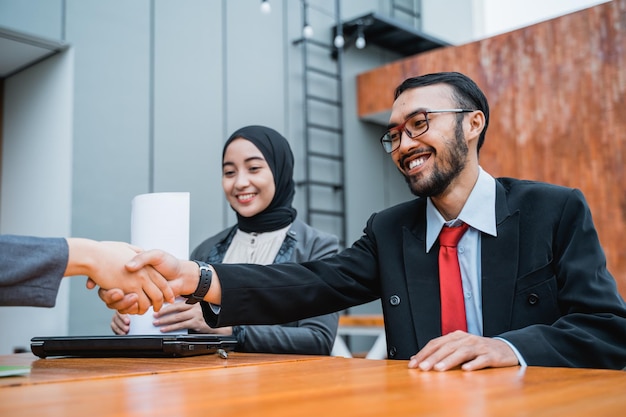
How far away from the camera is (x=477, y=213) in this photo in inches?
62.2

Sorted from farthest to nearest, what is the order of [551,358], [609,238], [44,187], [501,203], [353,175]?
[353,175]
[609,238]
[44,187]
[501,203]
[551,358]

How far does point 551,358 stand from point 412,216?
0.59m

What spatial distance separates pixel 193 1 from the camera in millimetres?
5129

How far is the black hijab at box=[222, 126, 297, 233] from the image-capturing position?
7.57 ft

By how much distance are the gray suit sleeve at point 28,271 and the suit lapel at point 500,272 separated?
94 centimetres

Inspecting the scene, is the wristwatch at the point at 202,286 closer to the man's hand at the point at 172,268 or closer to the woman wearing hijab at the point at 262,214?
the man's hand at the point at 172,268

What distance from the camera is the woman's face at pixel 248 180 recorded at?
231 cm

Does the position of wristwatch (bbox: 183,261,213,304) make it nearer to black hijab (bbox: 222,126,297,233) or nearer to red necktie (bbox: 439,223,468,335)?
red necktie (bbox: 439,223,468,335)

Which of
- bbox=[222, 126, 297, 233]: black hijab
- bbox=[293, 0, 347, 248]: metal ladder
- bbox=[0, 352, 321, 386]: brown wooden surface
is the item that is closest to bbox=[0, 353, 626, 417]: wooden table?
bbox=[0, 352, 321, 386]: brown wooden surface

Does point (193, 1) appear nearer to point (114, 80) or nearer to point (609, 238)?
point (114, 80)

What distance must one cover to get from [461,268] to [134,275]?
2.51ft

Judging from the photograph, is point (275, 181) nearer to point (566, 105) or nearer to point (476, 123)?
point (476, 123)

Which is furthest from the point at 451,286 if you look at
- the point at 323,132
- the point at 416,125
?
the point at 323,132

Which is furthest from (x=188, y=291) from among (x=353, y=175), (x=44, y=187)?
(x=353, y=175)
